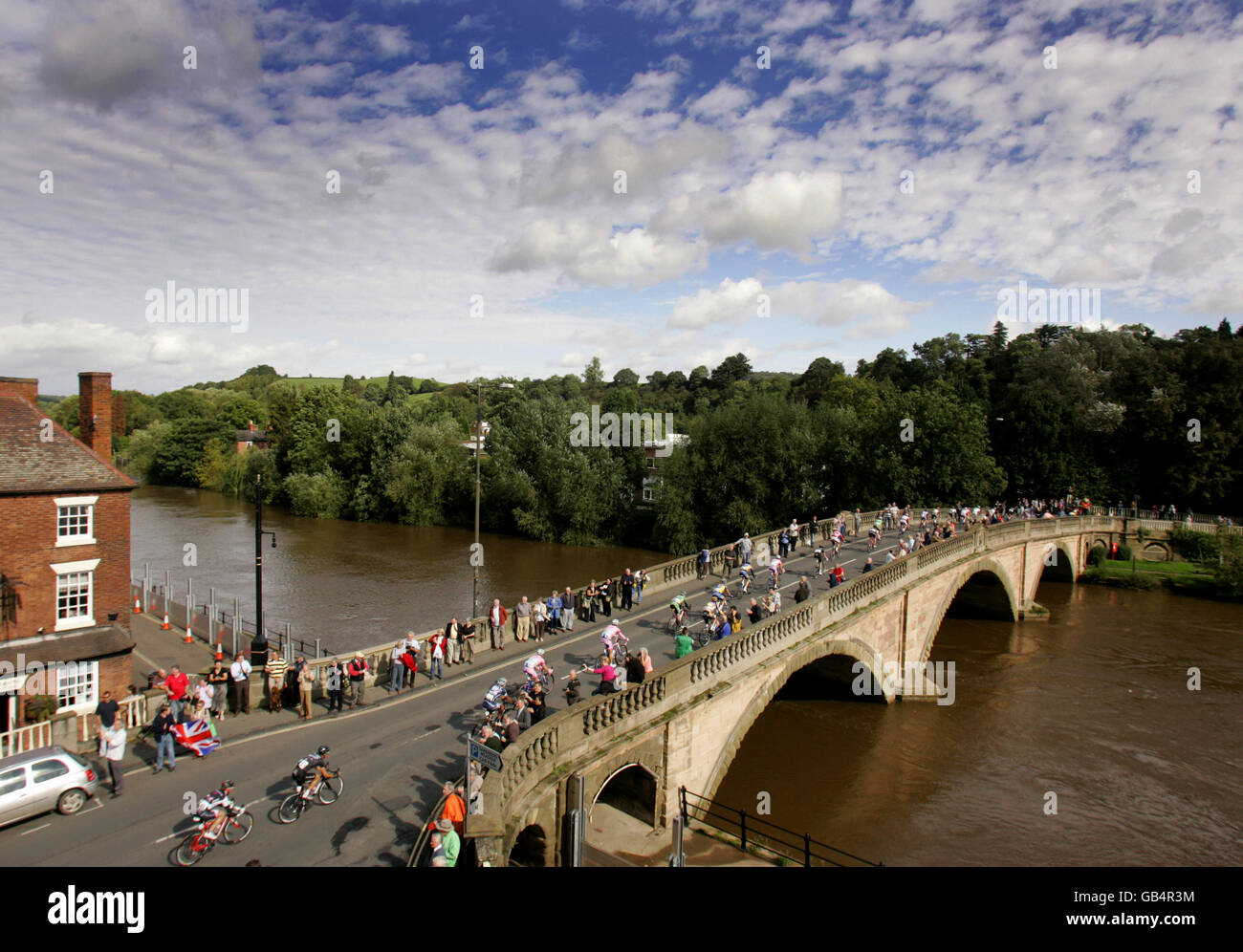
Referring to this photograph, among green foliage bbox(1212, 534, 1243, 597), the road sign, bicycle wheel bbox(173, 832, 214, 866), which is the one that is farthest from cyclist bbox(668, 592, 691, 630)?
green foliage bbox(1212, 534, 1243, 597)

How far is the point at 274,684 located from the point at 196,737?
2514 millimetres

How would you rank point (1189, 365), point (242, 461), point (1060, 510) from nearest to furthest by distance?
point (1060, 510) < point (1189, 365) < point (242, 461)

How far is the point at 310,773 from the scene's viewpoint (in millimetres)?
11922

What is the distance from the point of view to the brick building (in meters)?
19.4

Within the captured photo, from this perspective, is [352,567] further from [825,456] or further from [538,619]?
[825,456]

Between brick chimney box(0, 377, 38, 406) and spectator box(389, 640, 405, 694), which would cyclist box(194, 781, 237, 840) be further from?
brick chimney box(0, 377, 38, 406)

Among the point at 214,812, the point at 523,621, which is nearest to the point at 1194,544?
the point at 523,621

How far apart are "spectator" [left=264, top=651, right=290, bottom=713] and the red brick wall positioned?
813 cm
